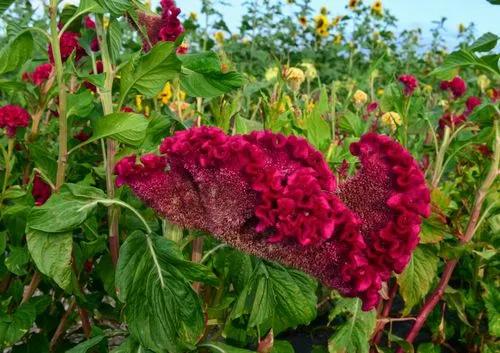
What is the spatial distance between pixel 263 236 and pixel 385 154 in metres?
0.26

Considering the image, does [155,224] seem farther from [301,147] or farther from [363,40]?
[363,40]

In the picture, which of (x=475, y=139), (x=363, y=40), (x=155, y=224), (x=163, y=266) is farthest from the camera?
(x=363, y=40)

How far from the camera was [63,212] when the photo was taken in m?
1.31

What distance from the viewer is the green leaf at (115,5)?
1320 mm

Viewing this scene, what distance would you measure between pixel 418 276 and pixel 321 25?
6.08 metres

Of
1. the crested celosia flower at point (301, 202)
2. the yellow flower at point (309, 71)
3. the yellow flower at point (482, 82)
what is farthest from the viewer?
the yellow flower at point (482, 82)

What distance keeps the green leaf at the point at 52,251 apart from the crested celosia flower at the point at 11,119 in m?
0.62

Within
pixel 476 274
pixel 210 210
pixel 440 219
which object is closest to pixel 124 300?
pixel 210 210

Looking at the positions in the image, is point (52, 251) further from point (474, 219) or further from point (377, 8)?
point (377, 8)

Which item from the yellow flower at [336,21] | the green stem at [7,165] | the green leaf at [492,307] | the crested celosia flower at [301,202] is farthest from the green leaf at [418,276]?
the yellow flower at [336,21]

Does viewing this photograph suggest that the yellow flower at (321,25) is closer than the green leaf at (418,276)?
No

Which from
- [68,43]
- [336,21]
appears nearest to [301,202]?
[68,43]

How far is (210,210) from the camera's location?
1197mm

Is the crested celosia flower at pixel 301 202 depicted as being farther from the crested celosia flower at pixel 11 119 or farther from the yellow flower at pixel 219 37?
the yellow flower at pixel 219 37
